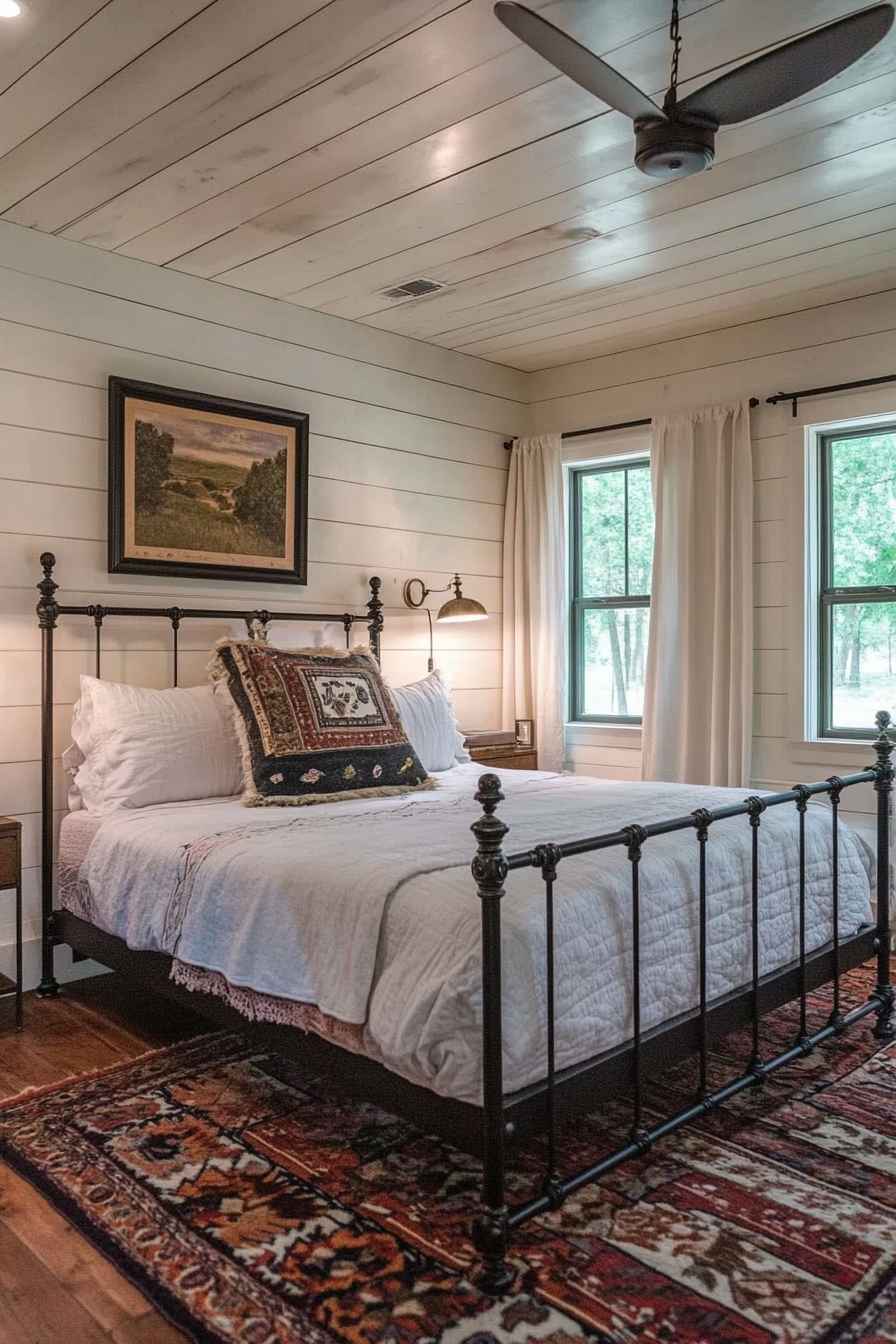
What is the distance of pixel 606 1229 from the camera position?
6.40 ft

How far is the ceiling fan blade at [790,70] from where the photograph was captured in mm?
1807

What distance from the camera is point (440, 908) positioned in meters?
1.99

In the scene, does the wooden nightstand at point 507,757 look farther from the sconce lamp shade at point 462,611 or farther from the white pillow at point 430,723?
the sconce lamp shade at point 462,611

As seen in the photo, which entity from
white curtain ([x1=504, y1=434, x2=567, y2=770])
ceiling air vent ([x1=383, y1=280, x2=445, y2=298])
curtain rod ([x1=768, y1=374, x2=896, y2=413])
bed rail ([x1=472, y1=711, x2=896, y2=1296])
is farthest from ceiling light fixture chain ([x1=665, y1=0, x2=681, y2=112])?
white curtain ([x1=504, y1=434, x2=567, y2=770])

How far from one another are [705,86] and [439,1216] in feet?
7.64

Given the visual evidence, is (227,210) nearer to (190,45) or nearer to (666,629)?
(190,45)

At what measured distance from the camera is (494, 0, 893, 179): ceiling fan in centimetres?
182

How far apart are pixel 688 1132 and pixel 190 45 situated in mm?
2778

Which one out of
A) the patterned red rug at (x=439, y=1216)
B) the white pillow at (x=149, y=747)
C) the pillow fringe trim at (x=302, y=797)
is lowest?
the patterned red rug at (x=439, y=1216)

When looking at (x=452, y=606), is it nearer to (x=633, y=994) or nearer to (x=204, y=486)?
(x=204, y=486)

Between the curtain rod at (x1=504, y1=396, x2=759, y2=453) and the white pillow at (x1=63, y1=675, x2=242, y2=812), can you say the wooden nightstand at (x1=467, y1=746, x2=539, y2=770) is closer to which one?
the white pillow at (x1=63, y1=675, x2=242, y2=812)

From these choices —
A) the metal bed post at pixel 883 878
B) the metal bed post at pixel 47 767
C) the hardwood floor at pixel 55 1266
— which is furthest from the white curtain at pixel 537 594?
the hardwood floor at pixel 55 1266

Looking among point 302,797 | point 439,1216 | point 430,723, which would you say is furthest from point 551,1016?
point 430,723

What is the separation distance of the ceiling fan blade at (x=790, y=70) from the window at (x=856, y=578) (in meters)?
2.30
